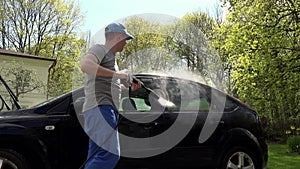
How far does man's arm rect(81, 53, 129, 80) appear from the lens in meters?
2.82

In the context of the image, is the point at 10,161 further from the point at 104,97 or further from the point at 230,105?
the point at 230,105

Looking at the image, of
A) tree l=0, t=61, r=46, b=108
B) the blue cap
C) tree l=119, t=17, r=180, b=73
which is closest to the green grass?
tree l=119, t=17, r=180, b=73

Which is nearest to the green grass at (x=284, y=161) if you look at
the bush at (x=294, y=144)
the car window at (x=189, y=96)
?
the bush at (x=294, y=144)

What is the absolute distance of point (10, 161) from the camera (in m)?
3.56

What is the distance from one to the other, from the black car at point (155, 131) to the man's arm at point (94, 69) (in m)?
0.72

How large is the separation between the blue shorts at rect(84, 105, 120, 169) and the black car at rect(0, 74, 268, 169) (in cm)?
77

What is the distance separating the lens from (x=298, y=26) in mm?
14992

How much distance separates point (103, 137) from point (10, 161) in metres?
1.35

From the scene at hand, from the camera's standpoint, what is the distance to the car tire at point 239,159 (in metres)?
4.54

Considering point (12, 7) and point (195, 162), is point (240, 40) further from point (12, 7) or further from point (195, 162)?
point (12, 7)

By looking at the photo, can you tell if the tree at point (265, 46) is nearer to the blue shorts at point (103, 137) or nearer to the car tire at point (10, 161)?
the car tire at point (10, 161)

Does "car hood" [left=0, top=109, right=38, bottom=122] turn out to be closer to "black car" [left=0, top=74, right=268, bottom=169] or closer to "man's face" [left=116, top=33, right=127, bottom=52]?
"black car" [left=0, top=74, right=268, bottom=169]

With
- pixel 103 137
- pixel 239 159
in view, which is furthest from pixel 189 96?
pixel 103 137

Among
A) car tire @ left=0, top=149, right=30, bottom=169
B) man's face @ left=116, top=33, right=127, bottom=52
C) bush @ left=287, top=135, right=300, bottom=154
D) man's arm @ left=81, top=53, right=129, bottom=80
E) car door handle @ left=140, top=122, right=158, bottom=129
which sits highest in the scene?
man's face @ left=116, top=33, right=127, bottom=52
